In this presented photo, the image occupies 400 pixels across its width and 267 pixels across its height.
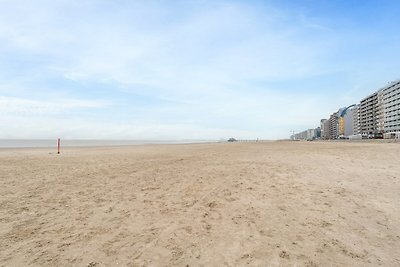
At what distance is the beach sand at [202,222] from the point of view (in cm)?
502

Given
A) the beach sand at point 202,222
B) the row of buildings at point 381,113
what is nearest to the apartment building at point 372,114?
the row of buildings at point 381,113

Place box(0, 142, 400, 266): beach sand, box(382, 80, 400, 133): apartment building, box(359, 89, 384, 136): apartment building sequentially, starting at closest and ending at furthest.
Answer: box(0, 142, 400, 266): beach sand, box(382, 80, 400, 133): apartment building, box(359, 89, 384, 136): apartment building

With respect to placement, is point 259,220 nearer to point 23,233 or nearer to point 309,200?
point 309,200

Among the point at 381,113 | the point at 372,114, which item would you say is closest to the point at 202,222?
the point at 381,113

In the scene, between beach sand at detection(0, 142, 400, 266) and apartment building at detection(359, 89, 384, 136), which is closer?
beach sand at detection(0, 142, 400, 266)

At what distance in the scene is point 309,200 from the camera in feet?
28.7

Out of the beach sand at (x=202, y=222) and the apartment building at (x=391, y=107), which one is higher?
the apartment building at (x=391, y=107)

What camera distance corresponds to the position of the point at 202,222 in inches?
269

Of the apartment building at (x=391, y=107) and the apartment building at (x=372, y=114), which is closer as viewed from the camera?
the apartment building at (x=391, y=107)

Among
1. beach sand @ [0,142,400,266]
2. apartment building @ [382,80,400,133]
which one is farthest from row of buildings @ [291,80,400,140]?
beach sand @ [0,142,400,266]

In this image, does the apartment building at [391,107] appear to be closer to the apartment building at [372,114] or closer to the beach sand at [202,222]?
the apartment building at [372,114]

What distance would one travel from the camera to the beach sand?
5016 millimetres

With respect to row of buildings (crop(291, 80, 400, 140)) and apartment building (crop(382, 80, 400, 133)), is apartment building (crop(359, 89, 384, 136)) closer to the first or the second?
row of buildings (crop(291, 80, 400, 140))

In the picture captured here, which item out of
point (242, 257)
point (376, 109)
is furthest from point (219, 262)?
point (376, 109)
